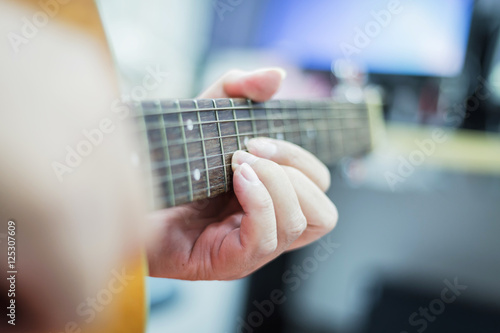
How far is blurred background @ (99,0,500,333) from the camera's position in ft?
3.53

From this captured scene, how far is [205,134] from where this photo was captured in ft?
1.38

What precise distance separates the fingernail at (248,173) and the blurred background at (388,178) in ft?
2.02

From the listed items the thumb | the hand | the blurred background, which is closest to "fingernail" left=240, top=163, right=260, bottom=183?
the hand

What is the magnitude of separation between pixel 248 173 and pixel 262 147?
68 millimetres

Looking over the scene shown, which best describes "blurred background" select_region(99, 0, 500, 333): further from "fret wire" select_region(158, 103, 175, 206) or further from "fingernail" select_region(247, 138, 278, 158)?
"fret wire" select_region(158, 103, 175, 206)

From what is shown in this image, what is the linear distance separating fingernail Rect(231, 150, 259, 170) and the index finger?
29mm

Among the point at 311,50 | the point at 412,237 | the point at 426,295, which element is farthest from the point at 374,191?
the point at 311,50

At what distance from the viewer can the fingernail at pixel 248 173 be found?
42 cm

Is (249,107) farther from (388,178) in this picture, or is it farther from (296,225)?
(388,178)

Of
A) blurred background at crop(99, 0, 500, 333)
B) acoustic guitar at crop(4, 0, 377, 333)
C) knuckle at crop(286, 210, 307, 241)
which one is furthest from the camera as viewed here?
blurred background at crop(99, 0, 500, 333)

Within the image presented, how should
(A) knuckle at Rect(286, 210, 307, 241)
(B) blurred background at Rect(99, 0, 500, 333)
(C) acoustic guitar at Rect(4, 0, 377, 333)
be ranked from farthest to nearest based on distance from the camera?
(B) blurred background at Rect(99, 0, 500, 333) → (A) knuckle at Rect(286, 210, 307, 241) → (C) acoustic guitar at Rect(4, 0, 377, 333)

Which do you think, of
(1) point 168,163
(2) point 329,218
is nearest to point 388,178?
(2) point 329,218

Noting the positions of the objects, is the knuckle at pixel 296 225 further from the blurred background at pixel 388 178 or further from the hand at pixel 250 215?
the blurred background at pixel 388 178

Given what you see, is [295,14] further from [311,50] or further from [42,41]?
[42,41]
